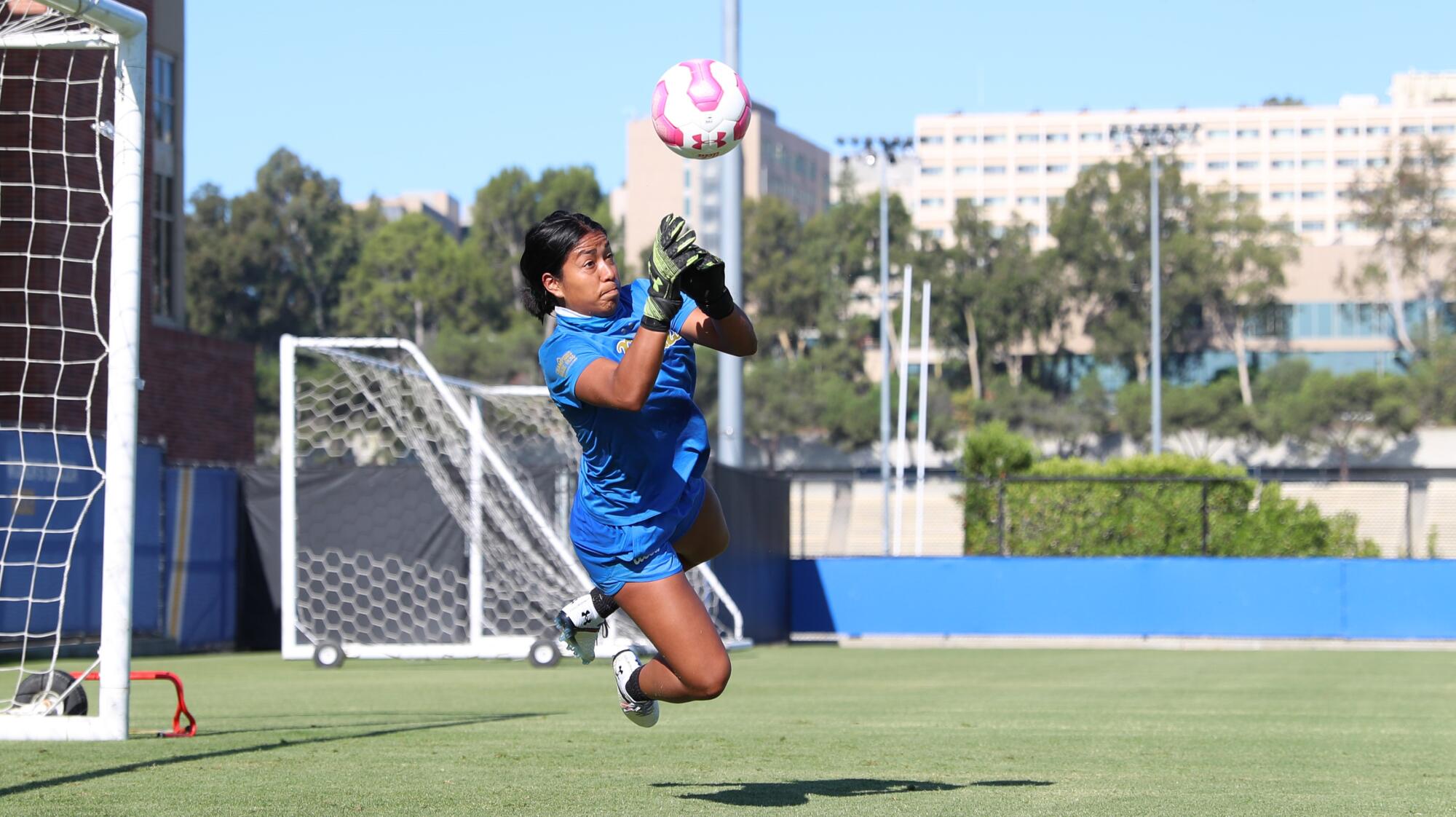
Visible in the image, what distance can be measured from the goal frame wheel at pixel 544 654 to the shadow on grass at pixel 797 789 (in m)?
9.14

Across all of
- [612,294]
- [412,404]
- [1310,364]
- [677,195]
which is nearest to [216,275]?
[677,195]

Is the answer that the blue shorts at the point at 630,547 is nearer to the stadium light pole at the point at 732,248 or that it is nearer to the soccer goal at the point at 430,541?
the soccer goal at the point at 430,541

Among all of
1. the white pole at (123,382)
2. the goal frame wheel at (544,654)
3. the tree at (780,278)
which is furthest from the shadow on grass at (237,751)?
the tree at (780,278)

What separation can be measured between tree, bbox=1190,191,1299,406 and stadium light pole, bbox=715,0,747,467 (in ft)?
174

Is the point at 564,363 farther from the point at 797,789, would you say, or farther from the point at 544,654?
the point at 544,654

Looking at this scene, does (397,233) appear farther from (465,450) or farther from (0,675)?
(0,675)

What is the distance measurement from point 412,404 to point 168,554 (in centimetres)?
343

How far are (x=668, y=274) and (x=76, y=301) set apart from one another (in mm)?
17354

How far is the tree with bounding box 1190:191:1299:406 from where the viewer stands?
70.6m

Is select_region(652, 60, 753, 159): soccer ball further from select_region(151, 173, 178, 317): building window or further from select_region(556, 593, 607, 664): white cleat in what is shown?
select_region(151, 173, 178, 317): building window

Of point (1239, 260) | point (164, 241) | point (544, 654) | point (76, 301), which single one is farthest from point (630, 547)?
point (1239, 260)

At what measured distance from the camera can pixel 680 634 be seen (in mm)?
5363

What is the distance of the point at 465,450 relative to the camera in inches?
736

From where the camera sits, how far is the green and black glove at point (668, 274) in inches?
194
